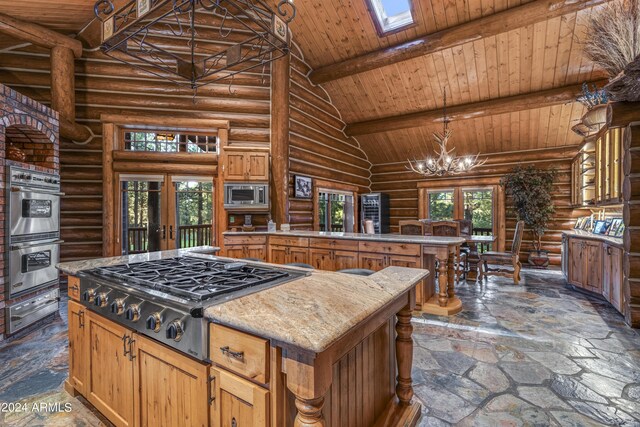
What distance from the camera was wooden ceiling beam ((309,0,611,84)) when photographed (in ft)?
14.9

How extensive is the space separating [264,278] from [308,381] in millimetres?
744

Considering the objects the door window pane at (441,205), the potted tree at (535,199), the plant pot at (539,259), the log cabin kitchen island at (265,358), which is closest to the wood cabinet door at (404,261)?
the log cabin kitchen island at (265,358)

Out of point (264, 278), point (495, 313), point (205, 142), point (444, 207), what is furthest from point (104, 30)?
point (444, 207)

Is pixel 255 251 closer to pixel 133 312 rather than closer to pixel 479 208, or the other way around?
pixel 133 312

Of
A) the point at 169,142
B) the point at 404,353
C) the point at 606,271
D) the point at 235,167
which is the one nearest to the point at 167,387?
the point at 404,353

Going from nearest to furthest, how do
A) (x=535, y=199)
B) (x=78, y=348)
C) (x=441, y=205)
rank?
(x=78, y=348) < (x=535, y=199) < (x=441, y=205)

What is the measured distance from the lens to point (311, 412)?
1027 mm

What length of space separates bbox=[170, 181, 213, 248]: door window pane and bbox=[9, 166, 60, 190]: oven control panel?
189 cm

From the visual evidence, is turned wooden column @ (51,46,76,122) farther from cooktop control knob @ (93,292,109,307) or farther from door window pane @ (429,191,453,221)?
door window pane @ (429,191,453,221)

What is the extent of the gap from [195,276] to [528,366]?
2874 mm

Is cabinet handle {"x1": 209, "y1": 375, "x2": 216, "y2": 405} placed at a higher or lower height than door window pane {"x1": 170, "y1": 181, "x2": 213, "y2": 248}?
lower

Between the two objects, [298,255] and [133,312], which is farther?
[298,255]

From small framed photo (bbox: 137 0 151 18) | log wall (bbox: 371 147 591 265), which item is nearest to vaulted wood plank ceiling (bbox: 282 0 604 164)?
log wall (bbox: 371 147 591 265)

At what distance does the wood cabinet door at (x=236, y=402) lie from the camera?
1122 millimetres
